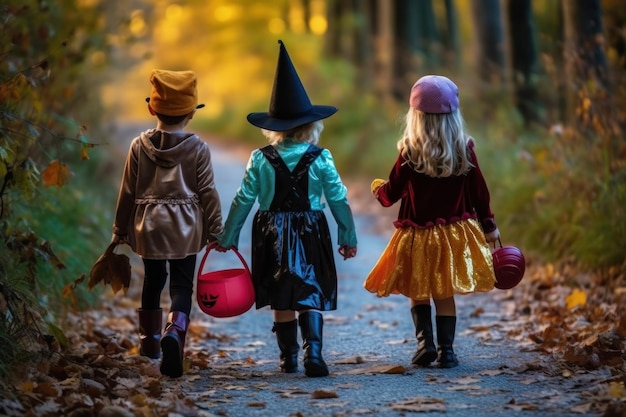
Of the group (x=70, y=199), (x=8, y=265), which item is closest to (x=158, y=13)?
(x=70, y=199)

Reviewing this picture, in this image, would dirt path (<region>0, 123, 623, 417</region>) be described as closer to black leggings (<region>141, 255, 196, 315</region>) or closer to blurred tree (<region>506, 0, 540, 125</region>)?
black leggings (<region>141, 255, 196, 315</region>)

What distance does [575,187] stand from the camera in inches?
341

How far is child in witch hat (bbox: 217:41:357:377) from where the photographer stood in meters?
5.65

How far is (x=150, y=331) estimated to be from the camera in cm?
593

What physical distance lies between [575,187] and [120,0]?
9344mm

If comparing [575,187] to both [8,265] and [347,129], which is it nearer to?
[8,265]

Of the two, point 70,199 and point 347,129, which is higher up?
point 347,129

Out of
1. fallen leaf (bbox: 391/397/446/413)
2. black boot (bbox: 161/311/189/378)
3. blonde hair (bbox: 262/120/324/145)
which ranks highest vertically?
blonde hair (bbox: 262/120/324/145)

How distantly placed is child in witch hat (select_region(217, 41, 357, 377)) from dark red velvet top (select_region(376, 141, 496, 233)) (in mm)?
374

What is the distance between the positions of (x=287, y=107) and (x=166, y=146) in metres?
0.76

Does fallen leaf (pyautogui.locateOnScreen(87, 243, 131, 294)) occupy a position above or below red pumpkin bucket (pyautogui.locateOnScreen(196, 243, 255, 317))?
above

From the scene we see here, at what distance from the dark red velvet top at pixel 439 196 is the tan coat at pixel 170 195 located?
1.12 meters

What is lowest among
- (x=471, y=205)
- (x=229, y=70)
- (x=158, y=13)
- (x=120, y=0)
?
(x=471, y=205)

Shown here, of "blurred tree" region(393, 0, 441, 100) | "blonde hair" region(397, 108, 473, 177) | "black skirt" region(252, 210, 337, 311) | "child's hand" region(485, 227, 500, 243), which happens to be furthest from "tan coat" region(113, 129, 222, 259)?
"blurred tree" region(393, 0, 441, 100)
